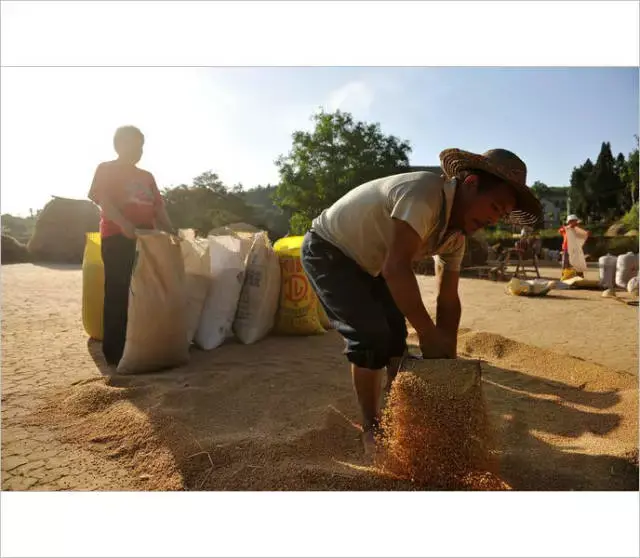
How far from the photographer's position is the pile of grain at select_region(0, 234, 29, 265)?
994cm

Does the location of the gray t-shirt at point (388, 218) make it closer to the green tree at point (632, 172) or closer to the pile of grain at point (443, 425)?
the pile of grain at point (443, 425)

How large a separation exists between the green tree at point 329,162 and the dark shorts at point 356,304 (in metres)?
15.8

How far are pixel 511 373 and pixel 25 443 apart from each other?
7.90 feet

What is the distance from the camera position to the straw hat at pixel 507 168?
1.53 metres

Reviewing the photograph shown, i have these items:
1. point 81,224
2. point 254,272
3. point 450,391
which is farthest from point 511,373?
point 81,224

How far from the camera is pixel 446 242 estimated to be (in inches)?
70.4

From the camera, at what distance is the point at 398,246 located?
59.1 inches

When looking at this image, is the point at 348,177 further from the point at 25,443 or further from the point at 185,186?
the point at 25,443

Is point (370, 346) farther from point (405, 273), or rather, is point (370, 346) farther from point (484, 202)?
point (484, 202)

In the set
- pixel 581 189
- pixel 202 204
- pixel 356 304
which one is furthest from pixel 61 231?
pixel 581 189

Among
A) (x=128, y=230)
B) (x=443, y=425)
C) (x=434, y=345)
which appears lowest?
(x=443, y=425)

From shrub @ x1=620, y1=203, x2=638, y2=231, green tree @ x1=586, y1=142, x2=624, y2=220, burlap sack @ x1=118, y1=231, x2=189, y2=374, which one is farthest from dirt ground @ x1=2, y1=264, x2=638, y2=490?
green tree @ x1=586, y1=142, x2=624, y2=220

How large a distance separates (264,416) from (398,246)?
3.34 feet

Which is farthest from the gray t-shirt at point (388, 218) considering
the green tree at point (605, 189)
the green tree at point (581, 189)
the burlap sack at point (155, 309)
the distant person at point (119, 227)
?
the green tree at point (581, 189)
